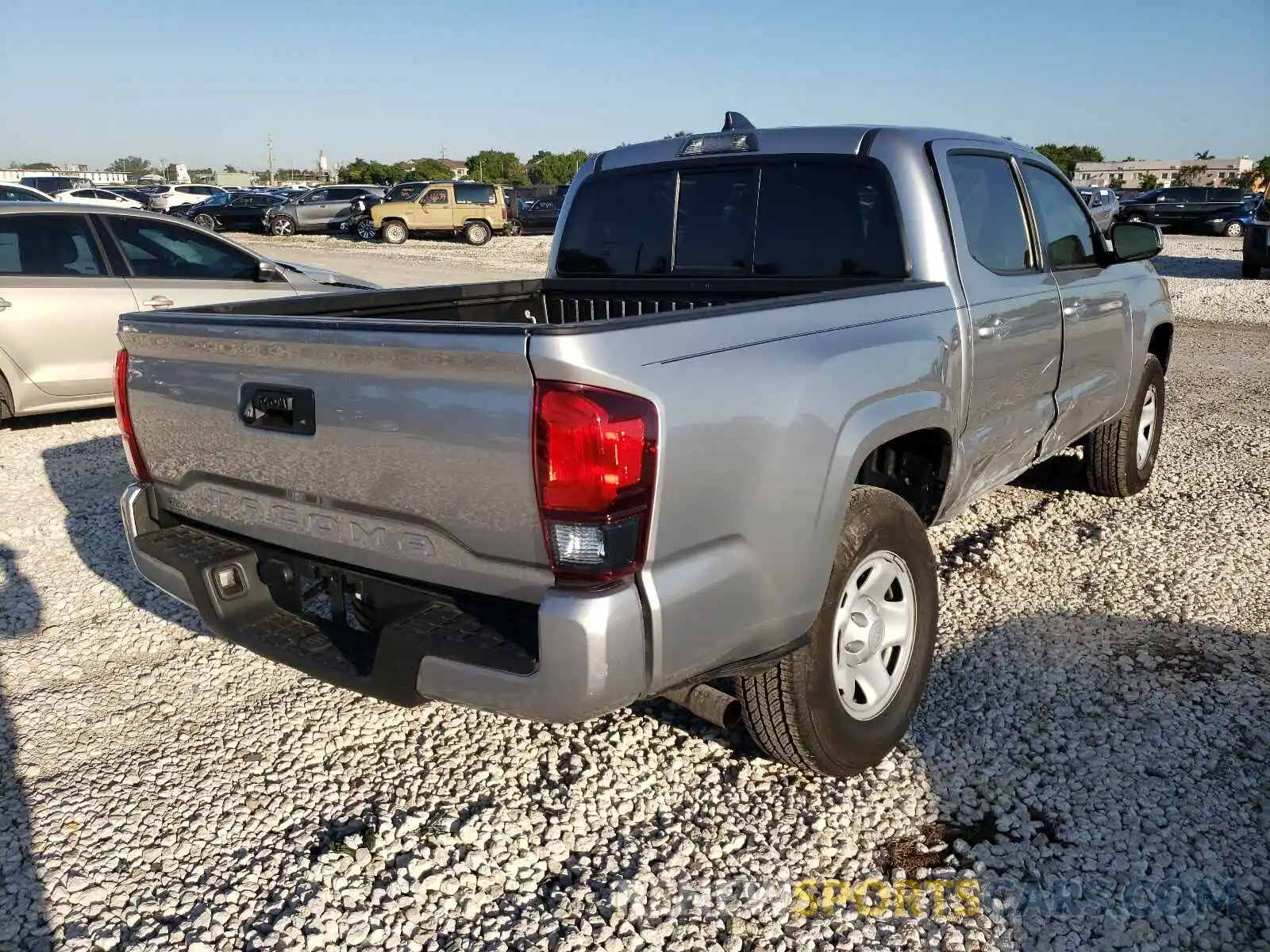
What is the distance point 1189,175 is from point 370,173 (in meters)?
91.4

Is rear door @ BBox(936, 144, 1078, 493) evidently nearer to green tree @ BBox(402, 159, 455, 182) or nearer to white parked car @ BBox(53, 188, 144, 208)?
white parked car @ BBox(53, 188, 144, 208)

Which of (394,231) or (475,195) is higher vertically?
(475,195)

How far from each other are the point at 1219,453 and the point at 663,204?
16.1 ft

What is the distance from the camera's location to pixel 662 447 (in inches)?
86.4

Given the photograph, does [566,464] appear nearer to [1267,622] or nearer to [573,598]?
[573,598]

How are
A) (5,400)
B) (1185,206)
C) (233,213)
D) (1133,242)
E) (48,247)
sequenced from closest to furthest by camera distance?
(1133,242) < (5,400) < (48,247) < (1185,206) < (233,213)

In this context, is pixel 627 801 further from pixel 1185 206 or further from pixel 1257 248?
pixel 1185 206

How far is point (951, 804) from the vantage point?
295 centimetres

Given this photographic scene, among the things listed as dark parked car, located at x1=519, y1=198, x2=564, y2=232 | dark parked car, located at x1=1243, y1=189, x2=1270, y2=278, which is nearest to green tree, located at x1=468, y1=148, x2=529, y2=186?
dark parked car, located at x1=519, y1=198, x2=564, y2=232

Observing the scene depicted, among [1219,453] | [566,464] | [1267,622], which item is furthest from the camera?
[1219,453]

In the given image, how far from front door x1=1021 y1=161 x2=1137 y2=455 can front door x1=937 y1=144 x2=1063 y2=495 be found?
0.15m

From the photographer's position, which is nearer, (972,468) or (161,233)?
(972,468)

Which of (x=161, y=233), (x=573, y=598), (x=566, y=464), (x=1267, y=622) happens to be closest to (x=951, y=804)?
(x=573, y=598)

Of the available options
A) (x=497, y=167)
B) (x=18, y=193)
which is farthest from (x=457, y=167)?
(x=18, y=193)
